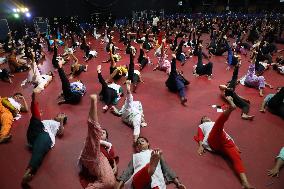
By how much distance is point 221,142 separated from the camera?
411 cm

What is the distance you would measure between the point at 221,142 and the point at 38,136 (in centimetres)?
307

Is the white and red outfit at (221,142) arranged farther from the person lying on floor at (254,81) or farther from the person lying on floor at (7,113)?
the person lying on floor at (7,113)

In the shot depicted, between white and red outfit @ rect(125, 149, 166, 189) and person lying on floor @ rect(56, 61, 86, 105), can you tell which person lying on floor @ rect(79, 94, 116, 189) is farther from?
person lying on floor @ rect(56, 61, 86, 105)

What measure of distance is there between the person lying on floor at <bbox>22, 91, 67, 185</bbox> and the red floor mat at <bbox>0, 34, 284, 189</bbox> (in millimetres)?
162

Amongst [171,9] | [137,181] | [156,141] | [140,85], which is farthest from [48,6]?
[137,181]

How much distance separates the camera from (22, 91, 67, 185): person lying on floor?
157 inches

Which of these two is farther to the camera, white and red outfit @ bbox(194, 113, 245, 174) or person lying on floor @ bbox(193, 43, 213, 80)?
person lying on floor @ bbox(193, 43, 213, 80)

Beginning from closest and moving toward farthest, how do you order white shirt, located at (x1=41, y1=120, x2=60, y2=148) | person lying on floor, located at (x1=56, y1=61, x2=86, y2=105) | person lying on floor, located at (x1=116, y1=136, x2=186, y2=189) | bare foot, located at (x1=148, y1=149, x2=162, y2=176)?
bare foot, located at (x1=148, y1=149, x2=162, y2=176)
person lying on floor, located at (x1=116, y1=136, x2=186, y2=189)
white shirt, located at (x1=41, y1=120, x2=60, y2=148)
person lying on floor, located at (x1=56, y1=61, x2=86, y2=105)

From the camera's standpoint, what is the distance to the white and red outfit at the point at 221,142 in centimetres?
386

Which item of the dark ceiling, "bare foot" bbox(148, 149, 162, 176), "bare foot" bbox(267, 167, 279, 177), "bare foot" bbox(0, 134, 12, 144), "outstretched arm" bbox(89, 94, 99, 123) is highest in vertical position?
the dark ceiling

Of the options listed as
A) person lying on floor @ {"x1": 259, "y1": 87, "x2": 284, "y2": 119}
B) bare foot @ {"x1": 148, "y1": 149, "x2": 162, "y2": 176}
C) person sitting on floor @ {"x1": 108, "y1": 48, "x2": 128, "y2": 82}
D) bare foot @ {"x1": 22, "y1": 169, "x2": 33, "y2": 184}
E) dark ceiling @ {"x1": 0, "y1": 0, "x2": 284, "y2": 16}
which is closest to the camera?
bare foot @ {"x1": 148, "y1": 149, "x2": 162, "y2": 176}

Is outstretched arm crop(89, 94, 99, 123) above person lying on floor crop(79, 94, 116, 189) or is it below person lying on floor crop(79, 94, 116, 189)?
above

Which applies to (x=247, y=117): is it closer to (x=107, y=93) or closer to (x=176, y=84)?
(x=176, y=84)

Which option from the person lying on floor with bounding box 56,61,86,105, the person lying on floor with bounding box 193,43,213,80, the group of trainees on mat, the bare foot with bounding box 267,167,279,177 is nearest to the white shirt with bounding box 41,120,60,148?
the group of trainees on mat
